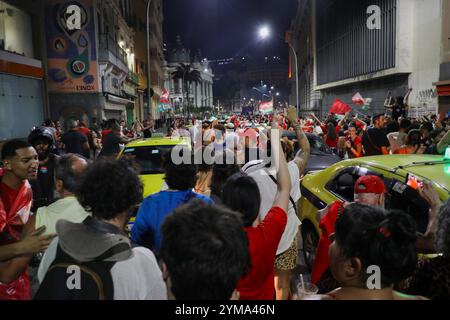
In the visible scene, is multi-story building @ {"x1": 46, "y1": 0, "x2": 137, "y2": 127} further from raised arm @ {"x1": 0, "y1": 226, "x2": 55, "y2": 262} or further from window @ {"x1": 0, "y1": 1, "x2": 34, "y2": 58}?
raised arm @ {"x1": 0, "y1": 226, "x2": 55, "y2": 262}

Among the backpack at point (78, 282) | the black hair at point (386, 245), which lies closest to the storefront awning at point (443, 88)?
the black hair at point (386, 245)

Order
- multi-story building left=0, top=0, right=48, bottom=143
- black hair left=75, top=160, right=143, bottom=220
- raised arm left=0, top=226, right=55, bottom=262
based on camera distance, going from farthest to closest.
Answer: multi-story building left=0, top=0, right=48, bottom=143, raised arm left=0, top=226, right=55, bottom=262, black hair left=75, top=160, right=143, bottom=220

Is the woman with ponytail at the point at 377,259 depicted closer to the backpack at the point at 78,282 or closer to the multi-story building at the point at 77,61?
the backpack at the point at 78,282

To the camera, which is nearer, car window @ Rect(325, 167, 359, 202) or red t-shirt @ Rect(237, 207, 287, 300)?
red t-shirt @ Rect(237, 207, 287, 300)

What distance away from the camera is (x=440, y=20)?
923 inches

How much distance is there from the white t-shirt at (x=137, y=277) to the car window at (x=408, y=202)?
114 inches

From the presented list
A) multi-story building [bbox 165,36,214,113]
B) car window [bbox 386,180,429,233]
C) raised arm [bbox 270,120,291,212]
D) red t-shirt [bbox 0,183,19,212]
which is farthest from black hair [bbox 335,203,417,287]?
multi-story building [bbox 165,36,214,113]

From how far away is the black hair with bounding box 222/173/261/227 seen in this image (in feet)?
8.91

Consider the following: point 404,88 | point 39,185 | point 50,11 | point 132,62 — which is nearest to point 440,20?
point 404,88

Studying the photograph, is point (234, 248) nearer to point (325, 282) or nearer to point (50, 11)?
point (325, 282)

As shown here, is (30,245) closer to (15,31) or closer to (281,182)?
(281,182)

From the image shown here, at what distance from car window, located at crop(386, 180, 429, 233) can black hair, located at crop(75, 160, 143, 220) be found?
2.77 meters

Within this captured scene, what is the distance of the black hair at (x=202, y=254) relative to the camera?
5.32 ft
